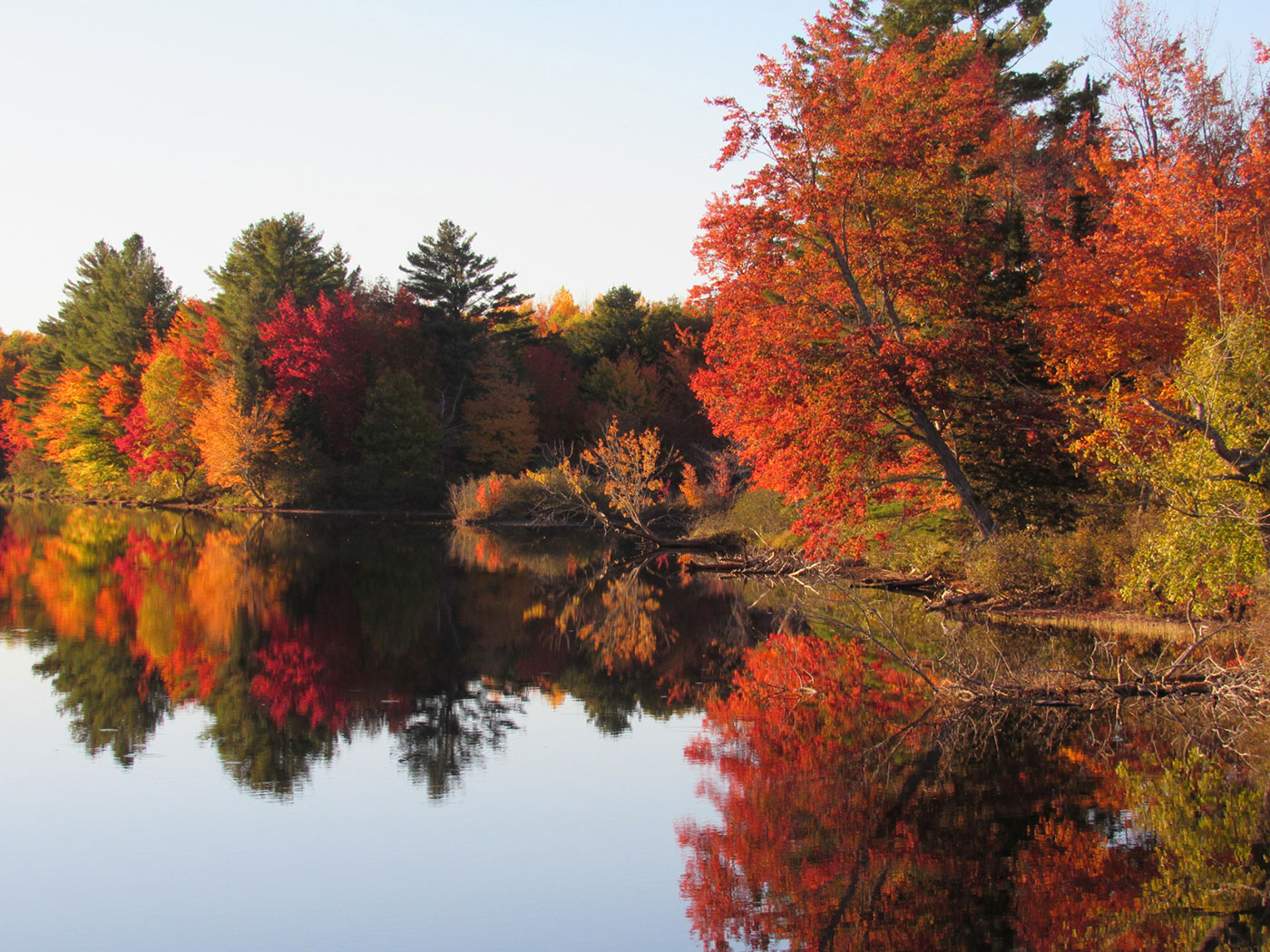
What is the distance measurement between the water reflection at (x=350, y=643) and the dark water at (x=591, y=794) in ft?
0.26

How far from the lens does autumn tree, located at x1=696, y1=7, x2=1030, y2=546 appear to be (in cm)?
1967

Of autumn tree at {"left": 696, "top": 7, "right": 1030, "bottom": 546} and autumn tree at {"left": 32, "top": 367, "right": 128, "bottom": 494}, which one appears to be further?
autumn tree at {"left": 32, "top": 367, "right": 128, "bottom": 494}

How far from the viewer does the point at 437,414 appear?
53438 mm

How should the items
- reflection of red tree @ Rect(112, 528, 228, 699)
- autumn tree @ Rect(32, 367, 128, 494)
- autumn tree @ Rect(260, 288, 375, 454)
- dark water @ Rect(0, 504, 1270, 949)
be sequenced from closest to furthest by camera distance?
1. dark water @ Rect(0, 504, 1270, 949)
2. reflection of red tree @ Rect(112, 528, 228, 699)
3. autumn tree @ Rect(260, 288, 375, 454)
4. autumn tree @ Rect(32, 367, 128, 494)

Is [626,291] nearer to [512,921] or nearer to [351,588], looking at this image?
[351,588]

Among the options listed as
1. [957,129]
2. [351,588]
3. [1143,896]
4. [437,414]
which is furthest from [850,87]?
[437,414]

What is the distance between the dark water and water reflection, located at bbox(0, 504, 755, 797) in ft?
0.26

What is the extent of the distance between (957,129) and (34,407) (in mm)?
61524

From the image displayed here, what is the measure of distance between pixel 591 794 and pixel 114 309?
61.4 metres

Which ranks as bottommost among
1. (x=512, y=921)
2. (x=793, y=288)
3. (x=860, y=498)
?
(x=512, y=921)

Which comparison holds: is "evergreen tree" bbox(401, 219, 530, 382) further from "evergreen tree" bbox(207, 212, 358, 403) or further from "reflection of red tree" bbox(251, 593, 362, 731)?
"reflection of red tree" bbox(251, 593, 362, 731)

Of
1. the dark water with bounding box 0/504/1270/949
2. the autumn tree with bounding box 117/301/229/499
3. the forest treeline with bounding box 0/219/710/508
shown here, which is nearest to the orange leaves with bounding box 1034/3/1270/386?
the dark water with bounding box 0/504/1270/949

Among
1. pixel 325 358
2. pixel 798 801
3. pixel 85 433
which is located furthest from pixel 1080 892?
pixel 85 433

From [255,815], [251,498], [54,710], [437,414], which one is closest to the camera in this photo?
[255,815]
